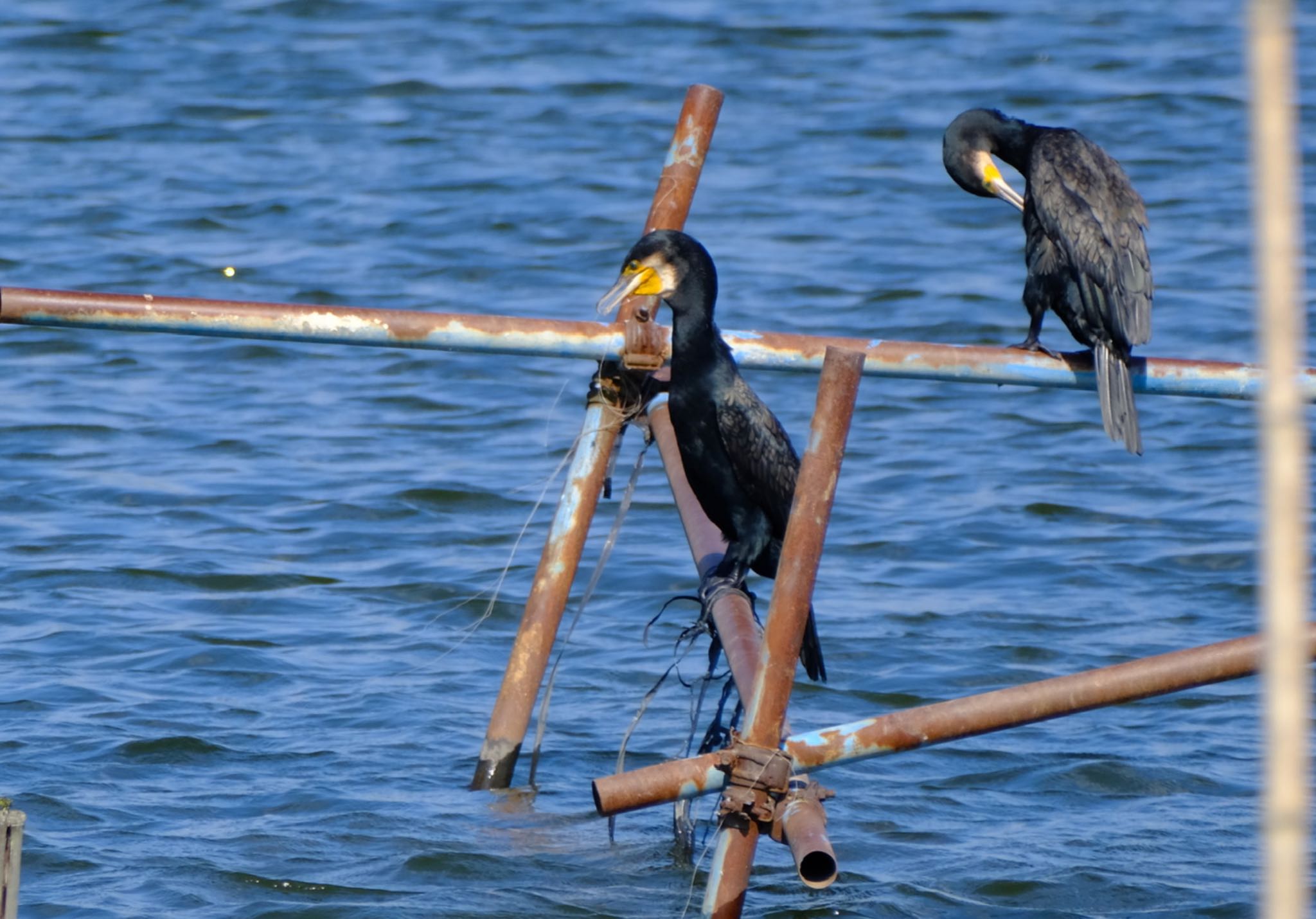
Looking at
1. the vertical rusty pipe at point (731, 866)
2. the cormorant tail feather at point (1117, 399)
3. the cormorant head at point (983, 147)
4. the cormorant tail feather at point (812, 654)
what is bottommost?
the vertical rusty pipe at point (731, 866)

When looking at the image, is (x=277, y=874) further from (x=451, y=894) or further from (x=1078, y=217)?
(x=1078, y=217)

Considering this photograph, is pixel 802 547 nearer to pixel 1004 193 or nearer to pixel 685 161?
pixel 685 161

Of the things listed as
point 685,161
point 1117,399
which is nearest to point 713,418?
point 685,161

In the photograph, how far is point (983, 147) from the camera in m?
4.82

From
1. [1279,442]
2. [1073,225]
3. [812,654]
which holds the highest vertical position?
[1073,225]

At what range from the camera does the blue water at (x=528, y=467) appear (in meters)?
4.39

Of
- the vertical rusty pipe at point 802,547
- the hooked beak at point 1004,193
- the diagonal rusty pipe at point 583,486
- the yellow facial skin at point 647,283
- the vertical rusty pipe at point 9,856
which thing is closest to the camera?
the vertical rusty pipe at point 9,856

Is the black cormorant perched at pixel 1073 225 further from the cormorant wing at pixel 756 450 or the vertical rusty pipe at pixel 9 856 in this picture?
the vertical rusty pipe at pixel 9 856

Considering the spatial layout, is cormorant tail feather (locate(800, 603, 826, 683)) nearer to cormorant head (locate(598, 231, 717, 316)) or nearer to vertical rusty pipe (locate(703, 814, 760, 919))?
cormorant head (locate(598, 231, 717, 316))

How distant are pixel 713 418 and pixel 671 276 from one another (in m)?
0.32

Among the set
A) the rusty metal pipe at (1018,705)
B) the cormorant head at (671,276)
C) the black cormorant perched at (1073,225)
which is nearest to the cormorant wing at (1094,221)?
the black cormorant perched at (1073,225)

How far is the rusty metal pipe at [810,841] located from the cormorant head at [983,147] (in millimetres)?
2670

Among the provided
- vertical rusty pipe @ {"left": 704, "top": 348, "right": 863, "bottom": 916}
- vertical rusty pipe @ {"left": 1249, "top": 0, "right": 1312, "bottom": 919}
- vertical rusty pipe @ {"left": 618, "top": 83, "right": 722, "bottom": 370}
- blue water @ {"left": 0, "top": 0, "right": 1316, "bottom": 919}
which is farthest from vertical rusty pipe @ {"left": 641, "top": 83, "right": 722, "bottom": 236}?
vertical rusty pipe @ {"left": 1249, "top": 0, "right": 1312, "bottom": 919}

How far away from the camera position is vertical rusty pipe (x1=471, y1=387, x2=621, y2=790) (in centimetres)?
419
